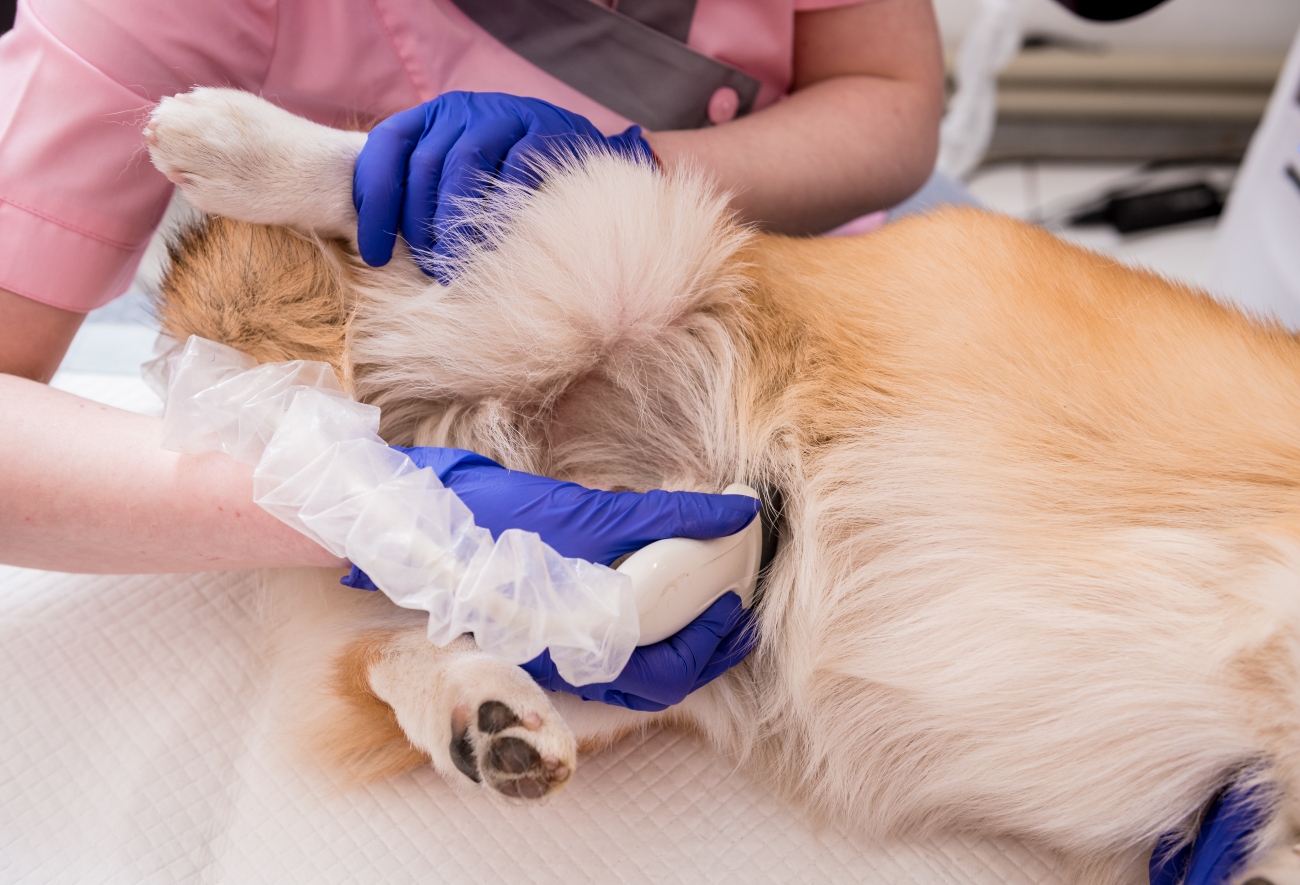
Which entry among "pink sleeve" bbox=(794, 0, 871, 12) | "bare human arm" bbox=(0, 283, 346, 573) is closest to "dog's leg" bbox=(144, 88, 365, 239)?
"bare human arm" bbox=(0, 283, 346, 573)

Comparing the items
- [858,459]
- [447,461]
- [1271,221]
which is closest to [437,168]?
[447,461]

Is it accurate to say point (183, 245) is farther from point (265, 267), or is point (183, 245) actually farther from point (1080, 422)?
point (1080, 422)

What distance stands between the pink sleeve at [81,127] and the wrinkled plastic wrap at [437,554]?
1.28 feet

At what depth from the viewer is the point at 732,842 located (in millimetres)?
926

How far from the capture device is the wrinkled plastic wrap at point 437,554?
2.45ft

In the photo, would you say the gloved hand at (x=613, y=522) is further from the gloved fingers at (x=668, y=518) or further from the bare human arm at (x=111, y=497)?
the bare human arm at (x=111, y=497)

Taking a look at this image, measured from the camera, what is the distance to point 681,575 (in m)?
0.82

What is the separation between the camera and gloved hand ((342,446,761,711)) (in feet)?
2.73

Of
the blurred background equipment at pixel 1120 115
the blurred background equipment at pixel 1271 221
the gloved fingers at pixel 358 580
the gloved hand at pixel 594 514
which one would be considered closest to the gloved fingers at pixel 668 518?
the gloved hand at pixel 594 514

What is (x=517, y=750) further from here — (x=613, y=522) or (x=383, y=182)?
(x=383, y=182)

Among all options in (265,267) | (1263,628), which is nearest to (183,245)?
(265,267)

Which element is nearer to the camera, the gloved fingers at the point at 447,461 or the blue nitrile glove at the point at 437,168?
the gloved fingers at the point at 447,461

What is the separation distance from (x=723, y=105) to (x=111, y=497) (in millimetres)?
1007

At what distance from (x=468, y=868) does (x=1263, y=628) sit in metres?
0.78
